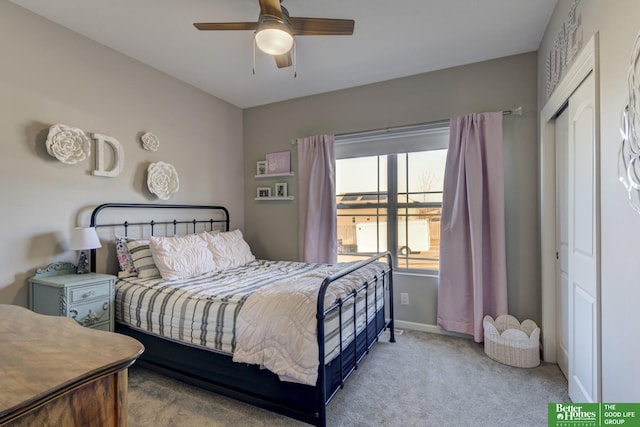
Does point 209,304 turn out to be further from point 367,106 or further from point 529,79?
point 529,79

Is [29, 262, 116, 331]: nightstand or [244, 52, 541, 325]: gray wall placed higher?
[244, 52, 541, 325]: gray wall

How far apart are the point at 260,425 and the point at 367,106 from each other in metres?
3.04

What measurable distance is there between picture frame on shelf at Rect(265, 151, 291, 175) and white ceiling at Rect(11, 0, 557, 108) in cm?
85

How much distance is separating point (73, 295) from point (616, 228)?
3.08 metres

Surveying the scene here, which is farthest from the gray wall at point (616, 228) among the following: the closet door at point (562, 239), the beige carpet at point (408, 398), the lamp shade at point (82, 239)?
the lamp shade at point (82, 239)

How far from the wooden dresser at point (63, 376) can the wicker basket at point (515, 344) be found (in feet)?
8.67

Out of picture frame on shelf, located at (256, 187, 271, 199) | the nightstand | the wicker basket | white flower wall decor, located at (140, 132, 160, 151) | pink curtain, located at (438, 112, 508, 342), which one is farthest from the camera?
picture frame on shelf, located at (256, 187, 271, 199)

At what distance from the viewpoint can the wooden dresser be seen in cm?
68

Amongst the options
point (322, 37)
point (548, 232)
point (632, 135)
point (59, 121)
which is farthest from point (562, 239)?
point (59, 121)

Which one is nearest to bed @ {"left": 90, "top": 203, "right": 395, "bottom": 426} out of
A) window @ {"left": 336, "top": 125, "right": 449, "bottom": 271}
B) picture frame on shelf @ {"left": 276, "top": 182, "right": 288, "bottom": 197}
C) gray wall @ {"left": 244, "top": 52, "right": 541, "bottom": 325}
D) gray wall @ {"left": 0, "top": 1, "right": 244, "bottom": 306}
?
gray wall @ {"left": 0, "top": 1, "right": 244, "bottom": 306}

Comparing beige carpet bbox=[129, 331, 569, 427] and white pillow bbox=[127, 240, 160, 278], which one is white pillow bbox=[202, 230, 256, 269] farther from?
beige carpet bbox=[129, 331, 569, 427]

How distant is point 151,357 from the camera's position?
2.22 m

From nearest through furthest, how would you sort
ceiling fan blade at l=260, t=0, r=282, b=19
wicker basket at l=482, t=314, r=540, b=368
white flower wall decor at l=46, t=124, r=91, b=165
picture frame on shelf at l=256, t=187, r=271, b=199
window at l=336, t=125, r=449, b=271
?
ceiling fan blade at l=260, t=0, r=282, b=19, white flower wall decor at l=46, t=124, r=91, b=165, wicker basket at l=482, t=314, r=540, b=368, window at l=336, t=125, r=449, b=271, picture frame on shelf at l=256, t=187, r=271, b=199

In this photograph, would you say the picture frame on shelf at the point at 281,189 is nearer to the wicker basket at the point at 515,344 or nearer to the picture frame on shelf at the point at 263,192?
the picture frame on shelf at the point at 263,192
